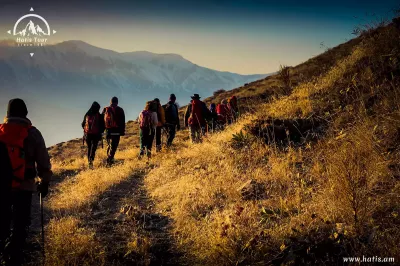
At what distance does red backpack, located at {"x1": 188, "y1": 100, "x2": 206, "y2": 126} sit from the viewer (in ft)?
39.6

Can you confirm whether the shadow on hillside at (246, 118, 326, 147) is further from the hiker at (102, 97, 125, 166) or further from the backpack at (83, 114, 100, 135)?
the backpack at (83, 114, 100, 135)

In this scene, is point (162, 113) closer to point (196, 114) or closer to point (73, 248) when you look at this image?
point (196, 114)

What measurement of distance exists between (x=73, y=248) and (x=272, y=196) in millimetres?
3048

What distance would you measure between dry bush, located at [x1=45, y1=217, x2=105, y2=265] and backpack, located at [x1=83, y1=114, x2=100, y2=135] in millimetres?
7018

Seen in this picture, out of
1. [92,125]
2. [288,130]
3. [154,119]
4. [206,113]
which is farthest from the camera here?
[206,113]

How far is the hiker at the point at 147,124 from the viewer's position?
11555 mm

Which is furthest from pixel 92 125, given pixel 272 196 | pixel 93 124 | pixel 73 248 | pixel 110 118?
pixel 272 196

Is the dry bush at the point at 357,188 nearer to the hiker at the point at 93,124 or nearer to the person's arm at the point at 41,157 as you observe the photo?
the person's arm at the point at 41,157

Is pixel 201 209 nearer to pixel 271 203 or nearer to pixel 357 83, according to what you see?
pixel 271 203

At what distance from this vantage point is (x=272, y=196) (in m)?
4.80

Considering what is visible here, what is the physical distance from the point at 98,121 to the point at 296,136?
7492 millimetres

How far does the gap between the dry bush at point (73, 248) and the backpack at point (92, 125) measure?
702 centimetres

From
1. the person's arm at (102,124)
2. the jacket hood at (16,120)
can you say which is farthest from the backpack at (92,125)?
the jacket hood at (16,120)

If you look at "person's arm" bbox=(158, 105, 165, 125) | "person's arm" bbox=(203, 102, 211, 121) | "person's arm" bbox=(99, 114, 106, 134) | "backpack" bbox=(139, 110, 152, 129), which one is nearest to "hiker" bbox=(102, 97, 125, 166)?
"person's arm" bbox=(99, 114, 106, 134)
